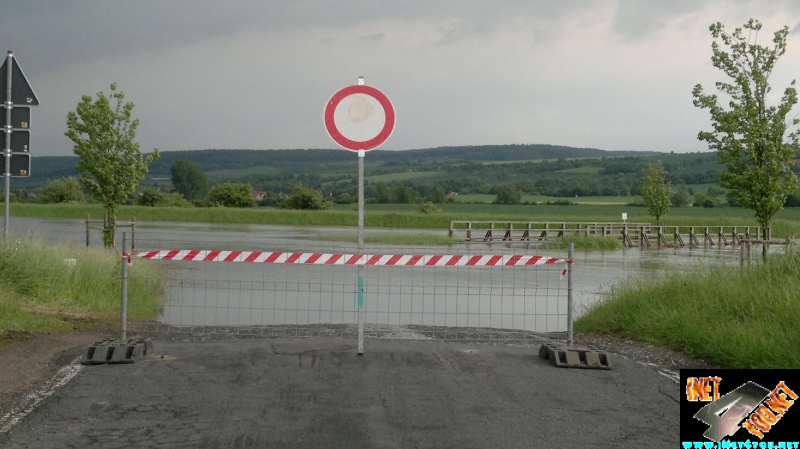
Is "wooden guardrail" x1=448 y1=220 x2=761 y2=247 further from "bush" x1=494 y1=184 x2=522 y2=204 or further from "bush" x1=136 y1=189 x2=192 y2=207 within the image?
"bush" x1=136 y1=189 x2=192 y2=207

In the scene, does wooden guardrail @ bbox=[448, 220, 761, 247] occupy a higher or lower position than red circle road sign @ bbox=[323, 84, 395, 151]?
lower

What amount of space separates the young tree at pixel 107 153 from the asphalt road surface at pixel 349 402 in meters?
18.9

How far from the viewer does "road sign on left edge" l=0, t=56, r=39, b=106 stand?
1591 centimetres

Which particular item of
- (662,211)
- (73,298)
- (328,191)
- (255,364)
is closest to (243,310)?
(73,298)

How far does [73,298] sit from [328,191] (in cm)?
10409

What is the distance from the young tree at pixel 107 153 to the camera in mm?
27156

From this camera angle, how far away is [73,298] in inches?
530

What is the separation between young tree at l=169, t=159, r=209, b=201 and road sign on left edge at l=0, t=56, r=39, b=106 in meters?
121

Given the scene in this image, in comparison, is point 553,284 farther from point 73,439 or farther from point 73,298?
point 73,439

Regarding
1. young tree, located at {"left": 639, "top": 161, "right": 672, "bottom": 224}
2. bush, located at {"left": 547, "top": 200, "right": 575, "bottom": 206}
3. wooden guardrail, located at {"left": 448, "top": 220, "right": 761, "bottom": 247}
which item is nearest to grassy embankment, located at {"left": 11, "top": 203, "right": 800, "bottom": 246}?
young tree, located at {"left": 639, "top": 161, "right": 672, "bottom": 224}

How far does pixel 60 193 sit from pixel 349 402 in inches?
3817

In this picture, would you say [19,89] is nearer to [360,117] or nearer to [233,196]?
[360,117]

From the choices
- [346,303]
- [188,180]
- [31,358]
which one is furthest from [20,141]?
[188,180]

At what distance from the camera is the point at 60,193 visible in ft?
317
